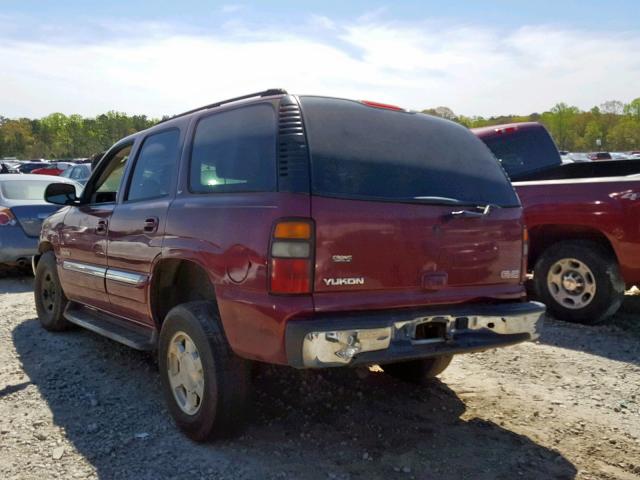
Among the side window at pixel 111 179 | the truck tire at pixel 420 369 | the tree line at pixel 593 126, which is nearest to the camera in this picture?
the truck tire at pixel 420 369

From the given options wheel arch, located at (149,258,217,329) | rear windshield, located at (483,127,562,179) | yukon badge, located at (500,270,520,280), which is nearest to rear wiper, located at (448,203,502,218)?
yukon badge, located at (500,270,520,280)

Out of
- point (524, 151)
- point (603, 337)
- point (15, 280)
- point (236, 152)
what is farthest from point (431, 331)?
point (15, 280)

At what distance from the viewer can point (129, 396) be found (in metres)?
4.18

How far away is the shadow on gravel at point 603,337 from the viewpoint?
513 cm

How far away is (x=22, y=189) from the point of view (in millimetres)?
9102

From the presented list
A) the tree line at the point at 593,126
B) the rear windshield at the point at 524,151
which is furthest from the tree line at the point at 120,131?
the rear windshield at the point at 524,151

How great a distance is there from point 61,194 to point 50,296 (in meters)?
1.12

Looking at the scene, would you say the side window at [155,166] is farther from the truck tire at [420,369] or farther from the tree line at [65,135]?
the tree line at [65,135]

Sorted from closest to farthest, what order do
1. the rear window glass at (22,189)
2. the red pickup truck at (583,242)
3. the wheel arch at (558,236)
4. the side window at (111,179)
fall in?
the side window at (111,179)
the red pickup truck at (583,242)
the wheel arch at (558,236)
the rear window glass at (22,189)

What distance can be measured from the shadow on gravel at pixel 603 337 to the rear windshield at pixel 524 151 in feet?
7.42

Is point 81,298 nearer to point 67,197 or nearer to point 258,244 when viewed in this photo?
point 67,197

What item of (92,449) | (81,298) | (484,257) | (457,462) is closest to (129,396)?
(92,449)

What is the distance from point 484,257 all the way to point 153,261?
77.7 inches

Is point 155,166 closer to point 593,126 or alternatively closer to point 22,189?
point 22,189
